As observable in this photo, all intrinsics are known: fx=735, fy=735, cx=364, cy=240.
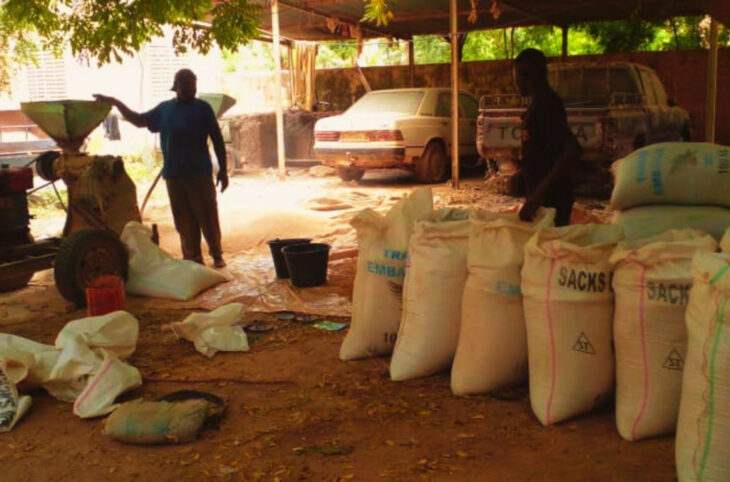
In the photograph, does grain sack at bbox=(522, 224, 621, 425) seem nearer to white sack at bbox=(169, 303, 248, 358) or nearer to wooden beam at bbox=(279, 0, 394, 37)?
white sack at bbox=(169, 303, 248, 358)

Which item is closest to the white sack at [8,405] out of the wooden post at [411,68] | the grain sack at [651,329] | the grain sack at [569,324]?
the grain sack at [569,324]

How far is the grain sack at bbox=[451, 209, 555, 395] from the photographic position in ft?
11.0

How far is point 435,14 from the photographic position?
14.5 metres

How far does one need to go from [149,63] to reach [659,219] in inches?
623

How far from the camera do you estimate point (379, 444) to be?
124 inches

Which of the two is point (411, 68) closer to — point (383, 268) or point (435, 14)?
point (435, 14)

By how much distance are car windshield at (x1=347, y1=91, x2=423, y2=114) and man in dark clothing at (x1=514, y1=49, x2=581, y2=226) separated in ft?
27.5

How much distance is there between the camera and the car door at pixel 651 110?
982 cm

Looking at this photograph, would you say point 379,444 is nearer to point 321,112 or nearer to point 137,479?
point 137,479

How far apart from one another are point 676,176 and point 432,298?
1347 mm

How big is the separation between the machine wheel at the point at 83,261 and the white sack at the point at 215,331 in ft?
4.32

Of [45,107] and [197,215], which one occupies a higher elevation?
[45,107]

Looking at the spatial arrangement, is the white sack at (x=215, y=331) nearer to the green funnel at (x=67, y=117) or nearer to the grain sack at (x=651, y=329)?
the grain sack at (x=651, y=329)

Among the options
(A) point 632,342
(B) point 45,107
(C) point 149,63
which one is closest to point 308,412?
(A) point 632,342
